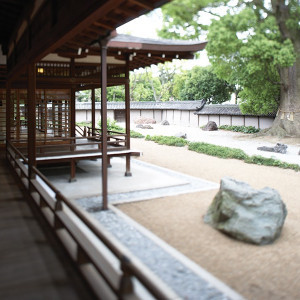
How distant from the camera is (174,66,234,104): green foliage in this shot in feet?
126

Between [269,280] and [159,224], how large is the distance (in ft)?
8.30

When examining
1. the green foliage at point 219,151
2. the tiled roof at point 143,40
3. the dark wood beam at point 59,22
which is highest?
the tiled roof at point 143,40

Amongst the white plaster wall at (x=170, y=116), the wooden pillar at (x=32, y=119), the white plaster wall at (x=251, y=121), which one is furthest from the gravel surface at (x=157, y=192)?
the white plaster wall at (x=170, y=116)

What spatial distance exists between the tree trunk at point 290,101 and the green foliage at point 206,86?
578 inches

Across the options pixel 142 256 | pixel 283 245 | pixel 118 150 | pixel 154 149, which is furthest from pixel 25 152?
pixel 154 149

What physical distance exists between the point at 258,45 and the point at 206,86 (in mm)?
19851

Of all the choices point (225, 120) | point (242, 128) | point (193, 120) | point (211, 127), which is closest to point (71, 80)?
point (242, 128)

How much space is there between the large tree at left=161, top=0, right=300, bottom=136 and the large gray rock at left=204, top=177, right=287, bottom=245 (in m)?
15.0

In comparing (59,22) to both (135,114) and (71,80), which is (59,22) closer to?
(71,80)

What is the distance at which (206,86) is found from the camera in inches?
1566

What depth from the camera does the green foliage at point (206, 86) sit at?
3834 cm

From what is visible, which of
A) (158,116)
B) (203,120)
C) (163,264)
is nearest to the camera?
(163,264)

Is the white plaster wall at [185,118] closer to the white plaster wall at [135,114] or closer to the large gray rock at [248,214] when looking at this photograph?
the white plaster wall at [135,114]

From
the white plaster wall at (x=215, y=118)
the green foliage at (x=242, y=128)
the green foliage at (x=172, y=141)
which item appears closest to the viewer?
the green foliage at (x=172, y=141)
